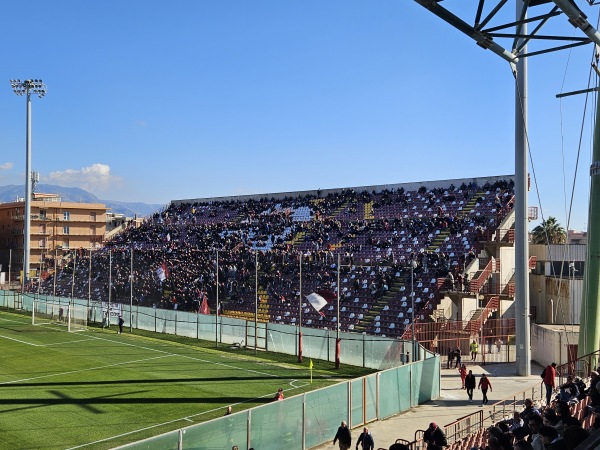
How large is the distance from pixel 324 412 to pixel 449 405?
6612mm

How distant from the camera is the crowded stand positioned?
Answer: 40.0m

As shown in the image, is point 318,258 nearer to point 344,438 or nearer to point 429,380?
point 429,380

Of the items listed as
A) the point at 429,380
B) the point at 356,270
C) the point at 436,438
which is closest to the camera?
the point at 436,438

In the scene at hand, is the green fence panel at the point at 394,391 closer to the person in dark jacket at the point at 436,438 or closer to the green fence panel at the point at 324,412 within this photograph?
the green fence panel at the point at 324,412

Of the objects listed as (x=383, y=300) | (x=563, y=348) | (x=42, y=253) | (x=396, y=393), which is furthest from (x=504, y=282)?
(x=42, y=253)

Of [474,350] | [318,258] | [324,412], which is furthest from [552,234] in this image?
[324,412]

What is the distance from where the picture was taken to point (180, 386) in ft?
86.7

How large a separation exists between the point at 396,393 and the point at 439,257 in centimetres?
1956

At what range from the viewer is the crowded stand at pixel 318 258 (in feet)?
131

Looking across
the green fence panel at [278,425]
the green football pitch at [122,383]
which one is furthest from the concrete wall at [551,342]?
the green fence panel at [278,425]

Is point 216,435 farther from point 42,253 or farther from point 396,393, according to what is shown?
point 42,253

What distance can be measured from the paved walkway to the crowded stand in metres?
5.90

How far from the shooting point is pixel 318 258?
46188 millimetres

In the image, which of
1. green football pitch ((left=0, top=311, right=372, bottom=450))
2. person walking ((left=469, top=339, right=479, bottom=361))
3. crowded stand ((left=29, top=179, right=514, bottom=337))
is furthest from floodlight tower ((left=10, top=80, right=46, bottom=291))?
person walking ((left=469, top=339, right=479, bottom=361))
